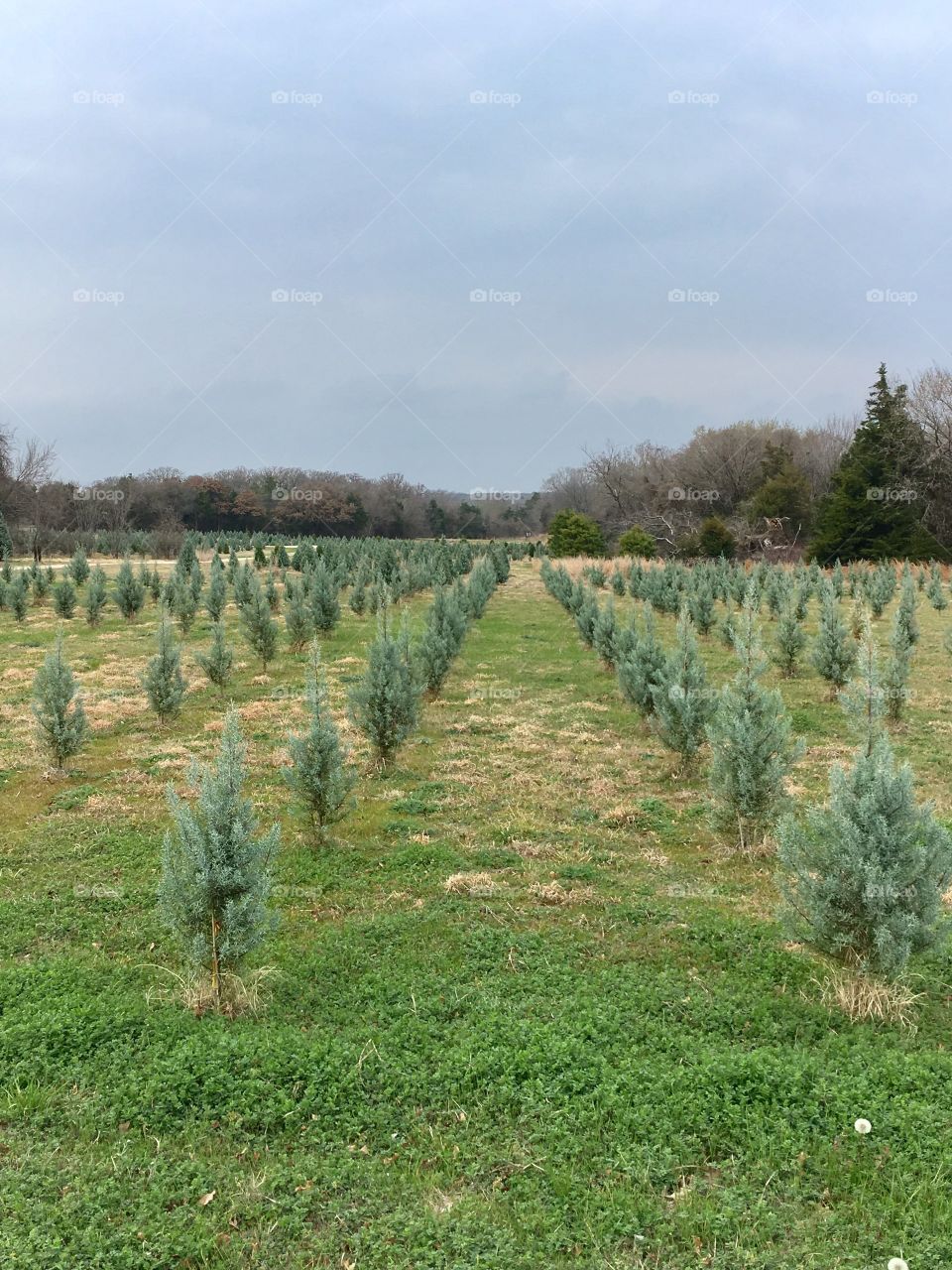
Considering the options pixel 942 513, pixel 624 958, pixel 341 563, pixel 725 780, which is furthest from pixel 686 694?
pixel 942 513

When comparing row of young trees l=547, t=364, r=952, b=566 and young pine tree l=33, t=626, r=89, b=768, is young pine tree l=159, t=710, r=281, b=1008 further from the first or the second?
row of young trees l=547, t=364, r=952, b=566

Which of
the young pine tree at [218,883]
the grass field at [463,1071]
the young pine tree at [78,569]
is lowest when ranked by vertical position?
the grass field at [463,1071]

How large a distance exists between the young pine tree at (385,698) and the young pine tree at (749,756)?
12.2 feet

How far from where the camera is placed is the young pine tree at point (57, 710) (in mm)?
9008

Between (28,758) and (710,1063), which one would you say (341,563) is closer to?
(28,758)

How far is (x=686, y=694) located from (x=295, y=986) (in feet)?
18.3

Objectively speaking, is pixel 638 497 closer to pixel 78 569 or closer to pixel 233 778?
pixel 78 569

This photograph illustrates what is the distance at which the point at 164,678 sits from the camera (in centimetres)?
1129

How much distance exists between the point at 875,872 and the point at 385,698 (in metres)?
5.98

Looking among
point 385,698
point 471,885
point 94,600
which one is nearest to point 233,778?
point 471,885

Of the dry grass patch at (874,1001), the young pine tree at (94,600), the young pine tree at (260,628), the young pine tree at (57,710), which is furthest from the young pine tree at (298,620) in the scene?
the dry grass patch at (874,1001)

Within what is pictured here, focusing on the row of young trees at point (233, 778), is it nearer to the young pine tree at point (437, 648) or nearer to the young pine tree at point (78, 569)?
the young pine tree at point (437, 648)

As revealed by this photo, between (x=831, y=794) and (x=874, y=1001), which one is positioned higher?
(x=831, y=794)

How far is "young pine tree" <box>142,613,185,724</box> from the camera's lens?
36.9ft
